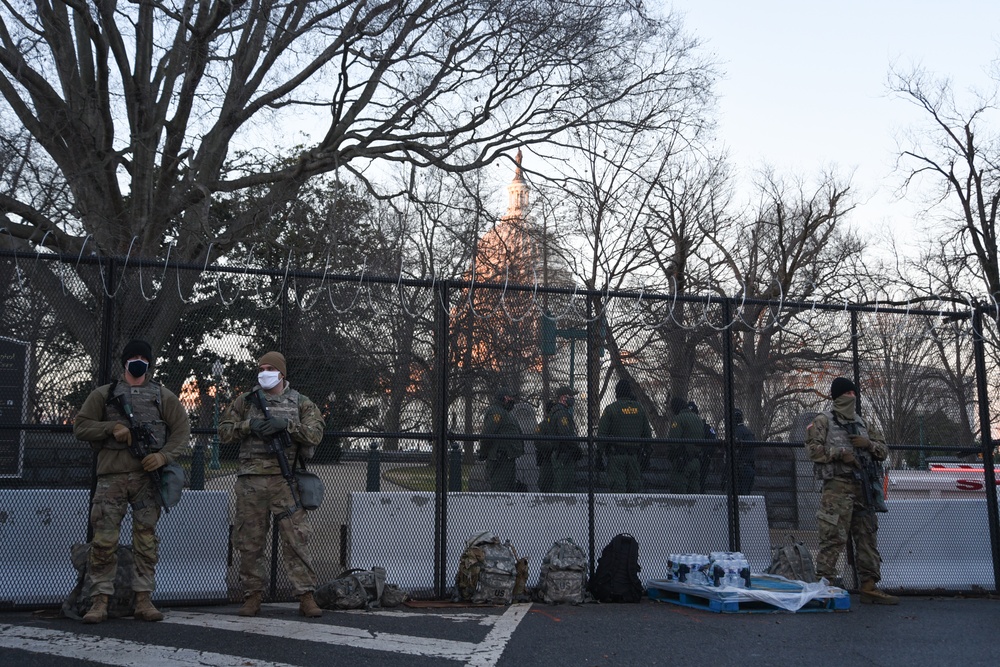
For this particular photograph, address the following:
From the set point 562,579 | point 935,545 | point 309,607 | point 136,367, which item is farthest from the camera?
point 935,545

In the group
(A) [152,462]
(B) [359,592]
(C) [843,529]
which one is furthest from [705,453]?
(A) [152,462]

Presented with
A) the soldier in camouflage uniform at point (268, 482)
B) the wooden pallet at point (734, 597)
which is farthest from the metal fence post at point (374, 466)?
the wooden pallet at point (734, 597)

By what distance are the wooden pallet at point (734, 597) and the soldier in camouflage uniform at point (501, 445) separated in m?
1.63

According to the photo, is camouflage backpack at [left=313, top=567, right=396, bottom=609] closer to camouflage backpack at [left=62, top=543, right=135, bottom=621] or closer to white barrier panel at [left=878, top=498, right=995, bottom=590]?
camouflage backpack at [left=62, top=543, right=135, bottom=621]

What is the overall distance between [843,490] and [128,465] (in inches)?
246

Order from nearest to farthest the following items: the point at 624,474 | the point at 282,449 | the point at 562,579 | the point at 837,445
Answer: the point at 282,449 → the point at 562,579 → the point at 837,445 → the point at 624,474

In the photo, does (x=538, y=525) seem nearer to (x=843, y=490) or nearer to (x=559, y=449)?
(x=559, y=449)

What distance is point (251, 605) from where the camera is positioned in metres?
7.01

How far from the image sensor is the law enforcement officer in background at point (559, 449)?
845 centimetres

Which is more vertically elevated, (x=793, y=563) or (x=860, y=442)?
(x=860, y=442)

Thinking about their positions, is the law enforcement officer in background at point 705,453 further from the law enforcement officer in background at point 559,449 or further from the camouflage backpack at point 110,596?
the camouflage backpack at point 110,596

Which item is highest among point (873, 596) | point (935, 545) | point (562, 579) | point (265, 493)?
point (265, 493)

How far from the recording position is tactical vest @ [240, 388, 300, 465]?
7109 mm

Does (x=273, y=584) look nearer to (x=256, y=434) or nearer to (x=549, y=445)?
(x=256, y=434)
